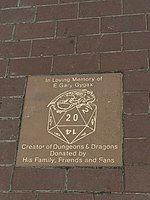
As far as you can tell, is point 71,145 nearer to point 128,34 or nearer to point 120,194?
point 120,194

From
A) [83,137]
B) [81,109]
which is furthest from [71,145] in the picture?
[81,109]

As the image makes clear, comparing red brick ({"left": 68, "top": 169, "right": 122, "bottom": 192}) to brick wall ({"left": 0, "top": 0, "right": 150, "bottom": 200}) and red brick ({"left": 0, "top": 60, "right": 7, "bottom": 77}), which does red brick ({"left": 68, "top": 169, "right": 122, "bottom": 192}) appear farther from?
red brick ({"left": 0, "top": 60, "right": 7, "bottom": 77})

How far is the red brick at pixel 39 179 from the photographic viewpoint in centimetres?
191

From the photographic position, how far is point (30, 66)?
89.5 inches

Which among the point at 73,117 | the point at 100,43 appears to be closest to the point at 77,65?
the point at 100,43

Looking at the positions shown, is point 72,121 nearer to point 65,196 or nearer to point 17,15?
point 65,196

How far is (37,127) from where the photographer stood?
2053 mm

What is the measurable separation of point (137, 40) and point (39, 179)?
933mm

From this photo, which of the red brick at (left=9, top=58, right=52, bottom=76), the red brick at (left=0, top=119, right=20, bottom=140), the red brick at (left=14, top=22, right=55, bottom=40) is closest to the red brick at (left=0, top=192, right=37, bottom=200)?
the red brick at (left=0, top=119, right=20, bottom=140)

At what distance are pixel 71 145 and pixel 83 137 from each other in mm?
71

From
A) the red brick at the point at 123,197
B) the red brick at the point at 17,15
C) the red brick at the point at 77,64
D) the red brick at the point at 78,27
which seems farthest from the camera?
the red brick at the point at 17,15

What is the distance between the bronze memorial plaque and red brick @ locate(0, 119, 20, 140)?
38 mm

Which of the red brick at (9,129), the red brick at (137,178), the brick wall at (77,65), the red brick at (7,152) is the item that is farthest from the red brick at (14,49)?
the red brick at (137,178)

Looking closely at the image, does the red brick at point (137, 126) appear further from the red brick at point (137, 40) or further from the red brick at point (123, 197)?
the red brick at point (137, 40)
